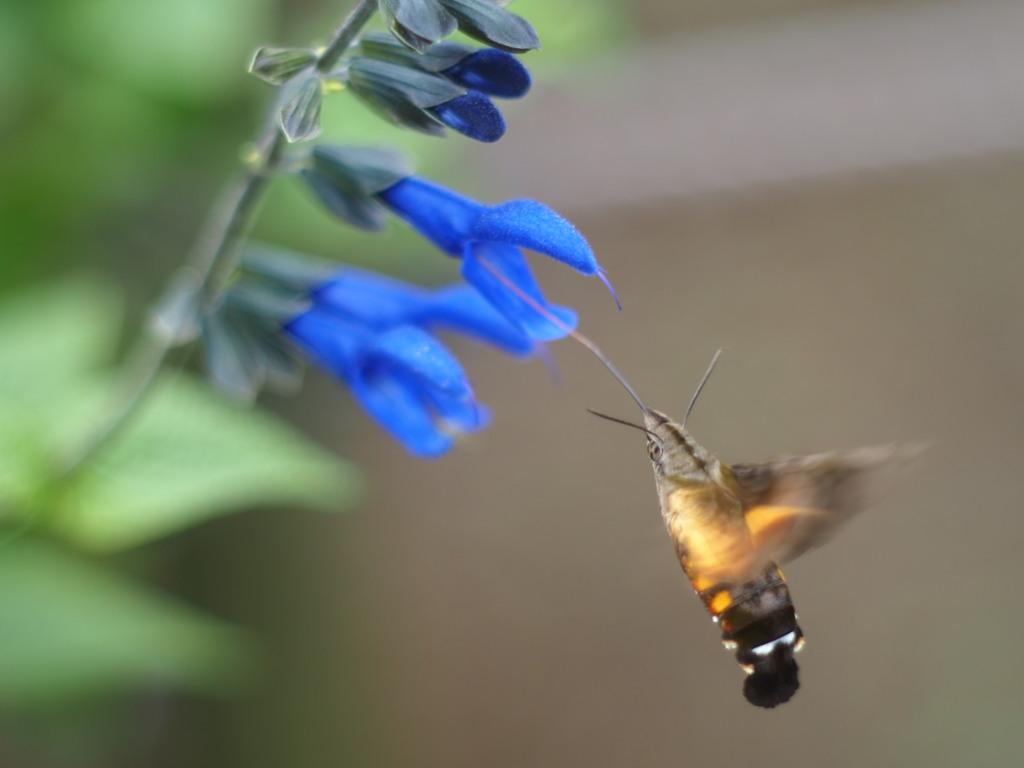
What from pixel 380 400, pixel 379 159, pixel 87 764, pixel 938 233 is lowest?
pixel 87 764

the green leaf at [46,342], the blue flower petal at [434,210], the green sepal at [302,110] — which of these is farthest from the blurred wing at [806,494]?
the green leaf at [46,342]

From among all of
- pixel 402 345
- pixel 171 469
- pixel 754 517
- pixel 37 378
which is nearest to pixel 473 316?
pixel 402 345

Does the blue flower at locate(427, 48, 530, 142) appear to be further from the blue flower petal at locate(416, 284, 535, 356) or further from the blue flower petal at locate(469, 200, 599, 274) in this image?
the blue flower petal at locate(416, 284, 535, 356)

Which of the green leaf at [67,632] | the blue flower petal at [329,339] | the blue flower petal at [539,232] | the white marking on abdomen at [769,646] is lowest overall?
the white marking on abdomen at [769,646]

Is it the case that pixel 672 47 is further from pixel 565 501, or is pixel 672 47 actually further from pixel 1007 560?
pixel 1007 560

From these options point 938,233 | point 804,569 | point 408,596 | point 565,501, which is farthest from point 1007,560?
point 408,596

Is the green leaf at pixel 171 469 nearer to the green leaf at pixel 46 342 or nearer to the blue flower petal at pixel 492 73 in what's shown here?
the green leaf at pixel 46 342
